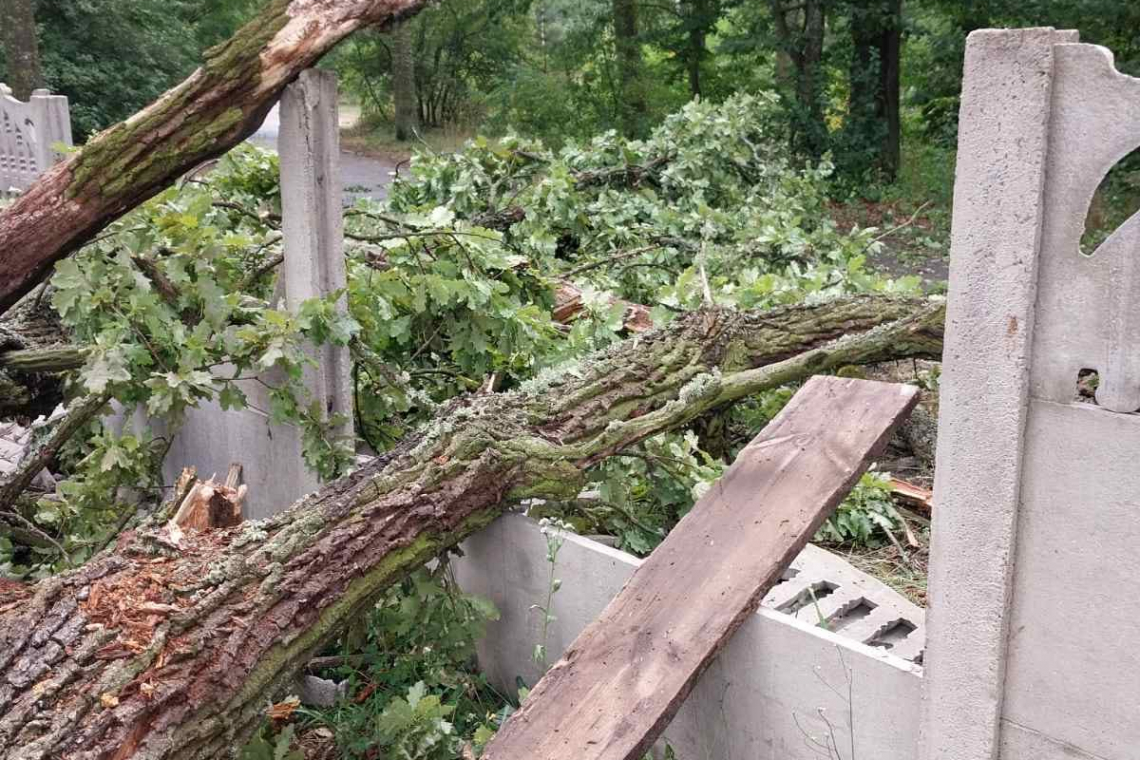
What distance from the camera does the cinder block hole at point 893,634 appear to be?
322cm

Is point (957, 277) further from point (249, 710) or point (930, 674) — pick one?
point (249, 710)

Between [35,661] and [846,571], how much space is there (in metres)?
2.44

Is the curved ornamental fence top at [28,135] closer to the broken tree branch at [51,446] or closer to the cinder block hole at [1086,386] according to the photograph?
the broken tree branch at [51,446]

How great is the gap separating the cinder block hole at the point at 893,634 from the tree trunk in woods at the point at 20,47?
1623 centimetres

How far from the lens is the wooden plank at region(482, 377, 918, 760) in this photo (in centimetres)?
270

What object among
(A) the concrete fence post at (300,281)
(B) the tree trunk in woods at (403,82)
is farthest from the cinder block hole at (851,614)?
(B) the tree trunk in woods at (403,82)

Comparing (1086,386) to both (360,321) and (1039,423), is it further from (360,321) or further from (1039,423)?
(360,321)

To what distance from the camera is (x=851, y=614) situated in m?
3.42

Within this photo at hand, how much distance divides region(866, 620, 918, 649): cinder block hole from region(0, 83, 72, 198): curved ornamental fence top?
29.0 ft

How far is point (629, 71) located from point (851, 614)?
49.7ft

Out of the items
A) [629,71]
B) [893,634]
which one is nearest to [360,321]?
[893,634]

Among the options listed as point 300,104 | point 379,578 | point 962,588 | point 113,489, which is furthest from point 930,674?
point 113,489

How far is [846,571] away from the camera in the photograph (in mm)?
3605

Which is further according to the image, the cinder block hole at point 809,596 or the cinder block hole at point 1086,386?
the cinder block hole at point 809,596
